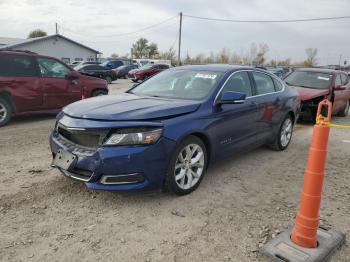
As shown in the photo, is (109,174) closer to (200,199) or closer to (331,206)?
(200,199)

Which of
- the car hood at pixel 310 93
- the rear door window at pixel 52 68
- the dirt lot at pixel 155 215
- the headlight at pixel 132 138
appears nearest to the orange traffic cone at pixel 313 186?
the dirt lot at pixel 155 215

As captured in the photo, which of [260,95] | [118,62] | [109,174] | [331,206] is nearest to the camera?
[109,174]

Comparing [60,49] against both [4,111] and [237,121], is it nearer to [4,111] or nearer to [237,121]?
[4,111]

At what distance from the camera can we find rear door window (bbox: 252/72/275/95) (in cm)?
579

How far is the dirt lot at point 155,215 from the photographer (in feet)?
10.4

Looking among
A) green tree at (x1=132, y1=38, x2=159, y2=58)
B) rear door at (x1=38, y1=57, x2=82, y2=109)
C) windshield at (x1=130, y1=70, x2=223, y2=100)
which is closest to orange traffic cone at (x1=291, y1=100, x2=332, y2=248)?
windshield at (x1=130, y1=70, x2=223, y2=100)

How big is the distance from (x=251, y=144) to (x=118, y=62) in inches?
1381

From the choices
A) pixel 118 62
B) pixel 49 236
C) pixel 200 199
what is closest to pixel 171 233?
pixel 200 199

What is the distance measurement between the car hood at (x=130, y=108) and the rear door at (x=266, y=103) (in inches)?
64.5

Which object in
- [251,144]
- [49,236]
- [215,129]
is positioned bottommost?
[49,236]

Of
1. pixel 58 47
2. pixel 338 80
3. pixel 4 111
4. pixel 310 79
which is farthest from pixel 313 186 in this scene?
pixel 58 47

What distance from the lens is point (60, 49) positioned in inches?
1724

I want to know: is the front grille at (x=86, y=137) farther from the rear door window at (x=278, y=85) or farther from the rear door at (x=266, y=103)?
the rear door window at (x=278, y=85)

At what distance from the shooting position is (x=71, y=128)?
13.0ft
